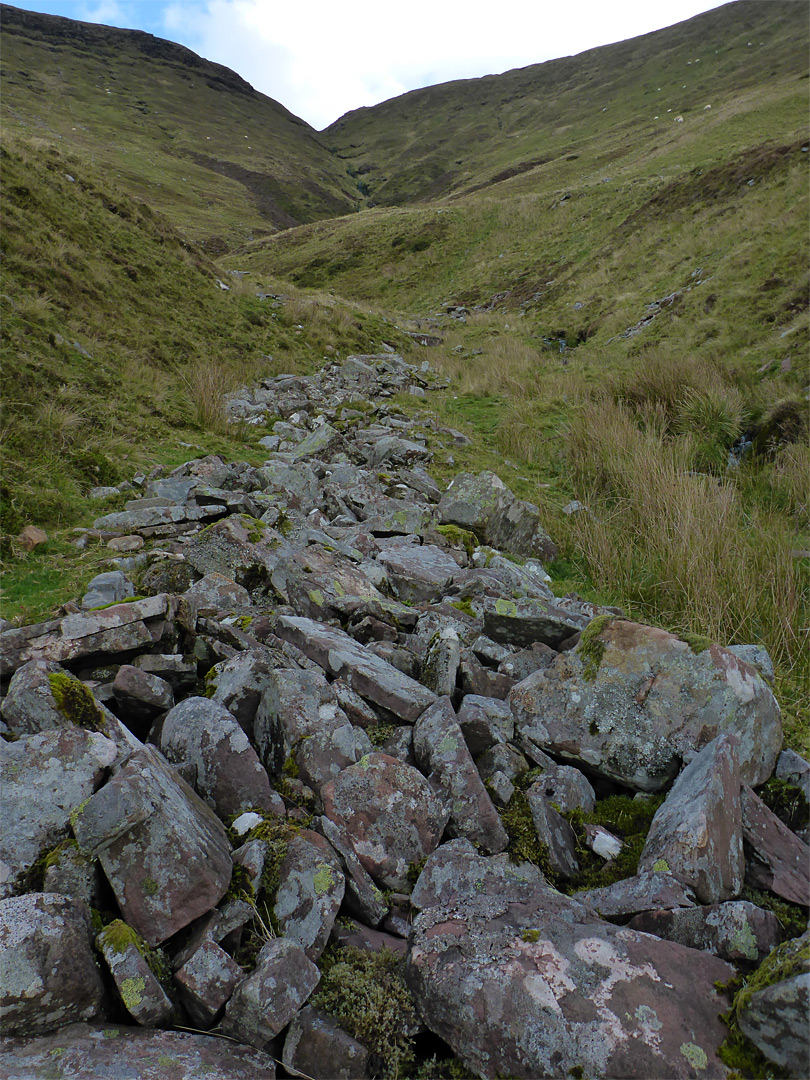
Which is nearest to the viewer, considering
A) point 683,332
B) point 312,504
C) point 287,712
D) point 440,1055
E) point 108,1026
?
point 108,1026

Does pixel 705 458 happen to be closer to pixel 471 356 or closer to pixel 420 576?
pixel 420 576

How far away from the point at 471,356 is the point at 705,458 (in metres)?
12.5

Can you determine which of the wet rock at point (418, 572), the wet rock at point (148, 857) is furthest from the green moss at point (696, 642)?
the wet rock at point (148, 857)

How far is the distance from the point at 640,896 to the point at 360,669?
1.63 m

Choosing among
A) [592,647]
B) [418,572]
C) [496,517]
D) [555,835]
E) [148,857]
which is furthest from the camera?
[496,517]

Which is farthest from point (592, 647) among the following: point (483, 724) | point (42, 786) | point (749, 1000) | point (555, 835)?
point (42, 786)

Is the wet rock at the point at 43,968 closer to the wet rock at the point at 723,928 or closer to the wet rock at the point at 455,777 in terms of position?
the wet rock at the point at 455,777

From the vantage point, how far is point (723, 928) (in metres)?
1.84

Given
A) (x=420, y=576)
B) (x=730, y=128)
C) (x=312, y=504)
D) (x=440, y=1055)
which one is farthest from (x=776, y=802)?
(x=730, y=128)

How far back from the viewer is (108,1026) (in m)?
1.56

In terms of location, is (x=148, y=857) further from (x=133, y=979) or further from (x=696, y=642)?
(x=696, y=642)

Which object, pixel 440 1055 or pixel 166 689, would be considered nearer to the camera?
pixel 440 1055

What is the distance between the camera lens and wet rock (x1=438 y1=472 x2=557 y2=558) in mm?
6551

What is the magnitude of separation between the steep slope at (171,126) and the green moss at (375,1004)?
5954 cm
